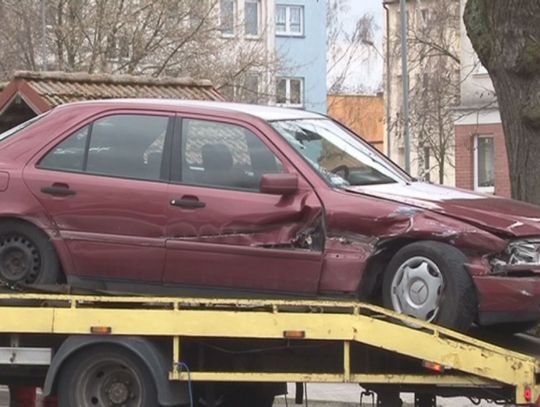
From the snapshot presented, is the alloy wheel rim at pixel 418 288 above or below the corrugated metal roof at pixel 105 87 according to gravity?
below

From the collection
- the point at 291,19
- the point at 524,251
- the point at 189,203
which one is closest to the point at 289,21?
the point at 291,19

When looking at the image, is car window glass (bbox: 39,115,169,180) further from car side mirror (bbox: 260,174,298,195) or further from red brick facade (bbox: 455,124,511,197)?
red brick facade (bbox: 455,124,511,197)

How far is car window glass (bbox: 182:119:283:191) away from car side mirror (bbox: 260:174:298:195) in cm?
19

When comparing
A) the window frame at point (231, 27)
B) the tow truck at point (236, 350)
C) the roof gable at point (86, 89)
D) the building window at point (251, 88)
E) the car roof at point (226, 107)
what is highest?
the window frame at point (231, 27)

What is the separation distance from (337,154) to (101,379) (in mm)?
2201

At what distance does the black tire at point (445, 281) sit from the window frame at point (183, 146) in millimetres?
963

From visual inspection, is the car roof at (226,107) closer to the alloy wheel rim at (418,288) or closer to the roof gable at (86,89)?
the alloy wheel rim at (418,288)

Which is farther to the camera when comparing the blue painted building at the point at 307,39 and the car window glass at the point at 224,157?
the blue painted building at the point at 307,39

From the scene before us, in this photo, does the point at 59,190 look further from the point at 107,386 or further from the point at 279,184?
the point at 279,184

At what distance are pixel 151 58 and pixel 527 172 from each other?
2016 centimetres

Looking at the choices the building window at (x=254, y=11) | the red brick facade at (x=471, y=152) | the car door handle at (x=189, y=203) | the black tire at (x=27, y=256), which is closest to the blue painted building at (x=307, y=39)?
the building window at (x=254, y=11)

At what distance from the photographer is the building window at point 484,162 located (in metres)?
30.6

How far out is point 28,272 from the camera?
7730 millimetres

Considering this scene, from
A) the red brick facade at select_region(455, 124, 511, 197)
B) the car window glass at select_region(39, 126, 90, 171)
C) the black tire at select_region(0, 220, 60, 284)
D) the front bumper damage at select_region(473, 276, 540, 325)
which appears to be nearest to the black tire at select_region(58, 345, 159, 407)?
the black tire at select_region(0, 220, 60, 284)
